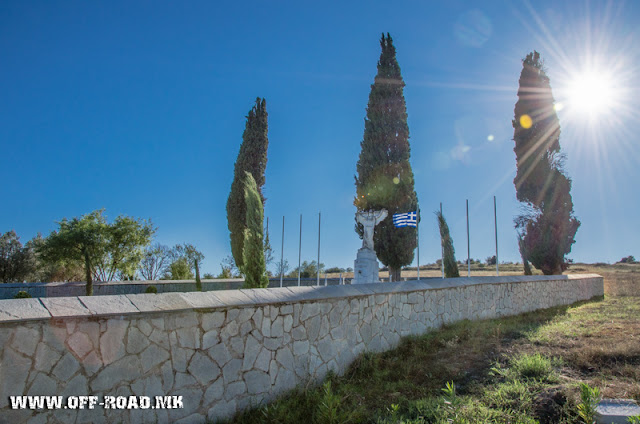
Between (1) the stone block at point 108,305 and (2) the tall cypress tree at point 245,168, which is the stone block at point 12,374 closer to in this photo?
(1) the stone block at point 108,305

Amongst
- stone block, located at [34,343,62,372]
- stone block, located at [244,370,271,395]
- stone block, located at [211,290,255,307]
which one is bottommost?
stone block, located at [244,370,271,395]

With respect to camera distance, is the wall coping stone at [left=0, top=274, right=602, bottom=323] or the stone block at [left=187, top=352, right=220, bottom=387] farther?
the stone block at [left=187, top=352, right=220, bottom=387]

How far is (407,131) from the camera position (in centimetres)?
1780

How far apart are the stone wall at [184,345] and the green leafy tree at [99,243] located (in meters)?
14.1

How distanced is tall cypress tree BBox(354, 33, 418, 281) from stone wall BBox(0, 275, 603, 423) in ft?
36.3

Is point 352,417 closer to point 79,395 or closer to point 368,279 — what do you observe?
point 79,395

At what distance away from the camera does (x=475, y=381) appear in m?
4.72

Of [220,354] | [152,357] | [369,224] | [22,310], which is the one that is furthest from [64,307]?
[369,224]

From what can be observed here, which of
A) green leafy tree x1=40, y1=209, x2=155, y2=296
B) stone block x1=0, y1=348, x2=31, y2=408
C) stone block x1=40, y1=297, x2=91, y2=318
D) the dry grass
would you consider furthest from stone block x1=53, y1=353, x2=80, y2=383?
green leafy tree x1=40, y1=209, x2=155, y2=296

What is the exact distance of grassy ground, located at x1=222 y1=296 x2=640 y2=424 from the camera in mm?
3736

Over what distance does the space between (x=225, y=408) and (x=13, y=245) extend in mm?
22151

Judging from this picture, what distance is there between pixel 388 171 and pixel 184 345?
579 inches

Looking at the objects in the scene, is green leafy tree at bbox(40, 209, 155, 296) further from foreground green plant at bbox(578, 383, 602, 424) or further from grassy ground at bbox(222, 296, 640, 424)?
foreground green plant at bbox(578, 383, 602, 424)

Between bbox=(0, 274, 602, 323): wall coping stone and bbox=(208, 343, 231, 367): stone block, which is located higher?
bbox=(0, 274, 602, 323): wall coping stone
